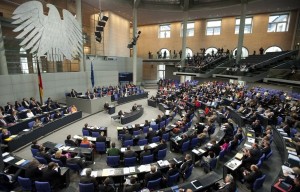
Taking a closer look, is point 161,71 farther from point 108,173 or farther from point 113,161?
point 108,173

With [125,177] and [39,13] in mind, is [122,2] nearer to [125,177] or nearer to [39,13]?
[39,13]

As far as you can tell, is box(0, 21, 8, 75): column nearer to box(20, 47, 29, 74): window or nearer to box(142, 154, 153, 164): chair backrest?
box(20, 47, 29, 74): window

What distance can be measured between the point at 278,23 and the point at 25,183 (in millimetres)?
33286

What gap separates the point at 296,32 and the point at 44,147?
3166 cm

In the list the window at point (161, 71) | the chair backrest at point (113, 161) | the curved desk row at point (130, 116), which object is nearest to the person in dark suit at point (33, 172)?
the chair backrest at point (113, 161)

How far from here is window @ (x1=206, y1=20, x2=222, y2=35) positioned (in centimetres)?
3098

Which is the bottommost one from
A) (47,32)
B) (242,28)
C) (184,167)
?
(184,167)

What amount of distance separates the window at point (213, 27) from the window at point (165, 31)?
23.5ft

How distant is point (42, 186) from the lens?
5.36 meters

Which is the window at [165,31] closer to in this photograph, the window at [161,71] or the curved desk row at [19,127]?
the window at [161,71]

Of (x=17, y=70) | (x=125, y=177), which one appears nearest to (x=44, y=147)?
(x=125, y=177)

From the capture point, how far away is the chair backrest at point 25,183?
545cm

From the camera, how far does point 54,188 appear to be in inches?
235

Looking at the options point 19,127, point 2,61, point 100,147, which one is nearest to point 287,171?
point 100,147
